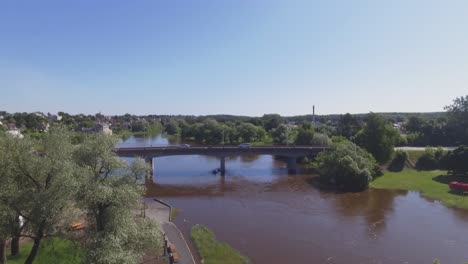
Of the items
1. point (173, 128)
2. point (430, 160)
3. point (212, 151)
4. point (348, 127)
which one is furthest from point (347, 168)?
point (173, 128)

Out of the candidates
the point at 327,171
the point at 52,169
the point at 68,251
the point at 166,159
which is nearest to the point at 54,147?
the point at 52,169

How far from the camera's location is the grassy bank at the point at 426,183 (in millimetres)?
46844

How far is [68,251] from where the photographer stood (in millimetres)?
25000

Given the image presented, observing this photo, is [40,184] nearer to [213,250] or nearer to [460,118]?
[213,250]

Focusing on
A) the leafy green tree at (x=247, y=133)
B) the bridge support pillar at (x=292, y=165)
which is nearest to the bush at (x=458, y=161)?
the bridge support pillar at (x=292, y=165)

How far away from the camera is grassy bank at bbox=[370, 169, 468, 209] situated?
4684 centimetres

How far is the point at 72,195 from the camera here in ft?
64.5

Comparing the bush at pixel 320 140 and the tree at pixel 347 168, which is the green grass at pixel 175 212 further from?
the bush at pixel 320 140

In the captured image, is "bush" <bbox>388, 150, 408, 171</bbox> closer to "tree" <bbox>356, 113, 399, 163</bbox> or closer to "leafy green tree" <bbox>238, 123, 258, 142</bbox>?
"tree" <bbox>356, 113, 399, 163</bbox>

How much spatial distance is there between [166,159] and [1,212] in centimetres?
7397

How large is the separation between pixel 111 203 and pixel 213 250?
36.2 feet

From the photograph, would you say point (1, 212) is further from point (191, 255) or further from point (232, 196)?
point (232, 196)

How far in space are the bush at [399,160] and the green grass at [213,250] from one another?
48.3m

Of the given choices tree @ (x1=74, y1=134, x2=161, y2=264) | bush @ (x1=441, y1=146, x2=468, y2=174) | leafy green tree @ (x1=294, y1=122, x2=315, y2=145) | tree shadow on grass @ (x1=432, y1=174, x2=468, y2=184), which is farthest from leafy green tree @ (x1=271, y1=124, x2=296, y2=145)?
tree @ (x1=74, y1=134, x2=161, y2=264)
